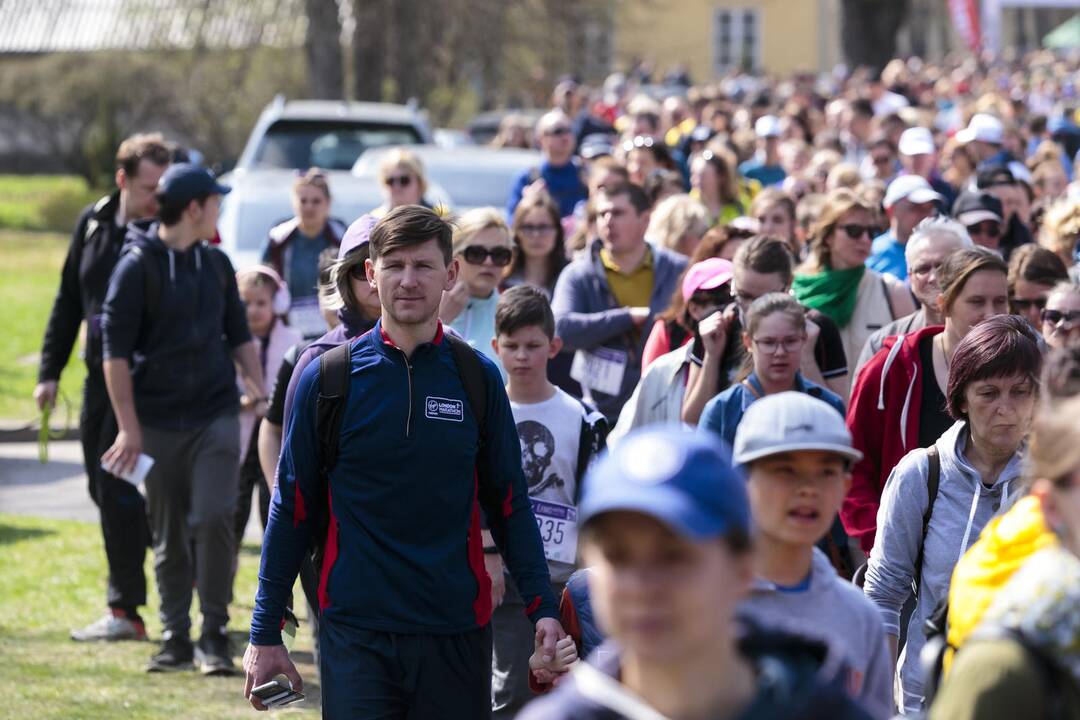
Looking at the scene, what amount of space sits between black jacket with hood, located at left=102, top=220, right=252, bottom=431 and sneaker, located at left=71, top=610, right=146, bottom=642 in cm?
129

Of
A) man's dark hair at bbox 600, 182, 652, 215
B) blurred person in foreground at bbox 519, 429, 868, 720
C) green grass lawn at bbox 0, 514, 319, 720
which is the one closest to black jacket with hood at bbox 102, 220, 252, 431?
green grass lawn at bbox 0, 514, 319, 720

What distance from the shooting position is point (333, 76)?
26.5m

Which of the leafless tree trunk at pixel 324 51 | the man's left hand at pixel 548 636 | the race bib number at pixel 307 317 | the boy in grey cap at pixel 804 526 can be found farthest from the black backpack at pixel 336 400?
the leafless tree trunk at pixel 324 51

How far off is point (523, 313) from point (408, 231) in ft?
4.87

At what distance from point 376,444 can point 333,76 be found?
873 inches

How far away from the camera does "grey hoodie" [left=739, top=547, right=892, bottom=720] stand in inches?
134

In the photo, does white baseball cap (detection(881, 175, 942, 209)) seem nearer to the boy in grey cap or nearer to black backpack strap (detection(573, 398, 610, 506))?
black backpack strap (detection(573, 398, 610, 506))

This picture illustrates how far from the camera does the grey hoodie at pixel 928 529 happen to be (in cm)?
488

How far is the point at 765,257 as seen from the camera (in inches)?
259

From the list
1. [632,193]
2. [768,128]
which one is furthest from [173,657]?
[768,128]

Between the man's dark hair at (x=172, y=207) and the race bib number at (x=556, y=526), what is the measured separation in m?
2.45

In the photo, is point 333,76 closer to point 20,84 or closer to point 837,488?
point 20,84

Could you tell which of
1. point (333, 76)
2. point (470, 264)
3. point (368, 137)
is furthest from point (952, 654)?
point (333, 76)

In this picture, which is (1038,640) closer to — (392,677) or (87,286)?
(392,677)
